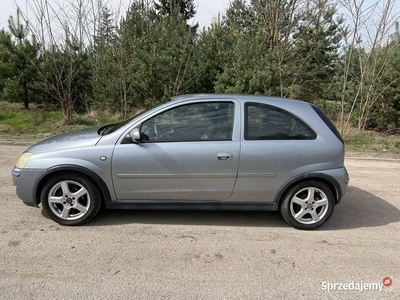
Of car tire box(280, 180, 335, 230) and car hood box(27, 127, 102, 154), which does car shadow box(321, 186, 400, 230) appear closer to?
car tire box(280, 180, 335, 230)

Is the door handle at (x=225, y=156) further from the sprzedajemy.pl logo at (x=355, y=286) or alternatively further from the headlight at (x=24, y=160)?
the headlight at (x=24, y=160)

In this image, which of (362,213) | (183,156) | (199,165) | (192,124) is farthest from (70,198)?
(362,213)

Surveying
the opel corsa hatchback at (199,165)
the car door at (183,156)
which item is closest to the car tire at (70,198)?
the opel corsa hatchback at (199,165)

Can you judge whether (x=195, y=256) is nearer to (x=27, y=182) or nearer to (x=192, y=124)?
Result: (x=192, y=124)

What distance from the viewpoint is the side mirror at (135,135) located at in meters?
3.33

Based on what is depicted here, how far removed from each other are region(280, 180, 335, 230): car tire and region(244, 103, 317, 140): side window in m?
0.60

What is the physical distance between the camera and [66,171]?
11.1 feet

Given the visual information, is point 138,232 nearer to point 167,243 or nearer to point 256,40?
point 167,243

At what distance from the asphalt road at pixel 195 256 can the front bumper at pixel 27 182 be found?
324 millimetres

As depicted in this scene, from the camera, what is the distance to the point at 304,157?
3.43 metres

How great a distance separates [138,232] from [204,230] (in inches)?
31.0

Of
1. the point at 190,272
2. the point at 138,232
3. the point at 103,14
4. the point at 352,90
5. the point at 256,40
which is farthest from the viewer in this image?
the point at 103,14

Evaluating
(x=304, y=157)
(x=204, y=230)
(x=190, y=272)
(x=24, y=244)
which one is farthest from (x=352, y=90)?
(x=24, y=244)

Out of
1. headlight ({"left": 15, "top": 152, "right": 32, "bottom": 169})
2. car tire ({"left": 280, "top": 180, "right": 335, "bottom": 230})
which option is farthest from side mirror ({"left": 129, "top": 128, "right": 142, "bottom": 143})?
car tire ({"left": 280, "top": 180, "right": 335, "bottom": 230})
